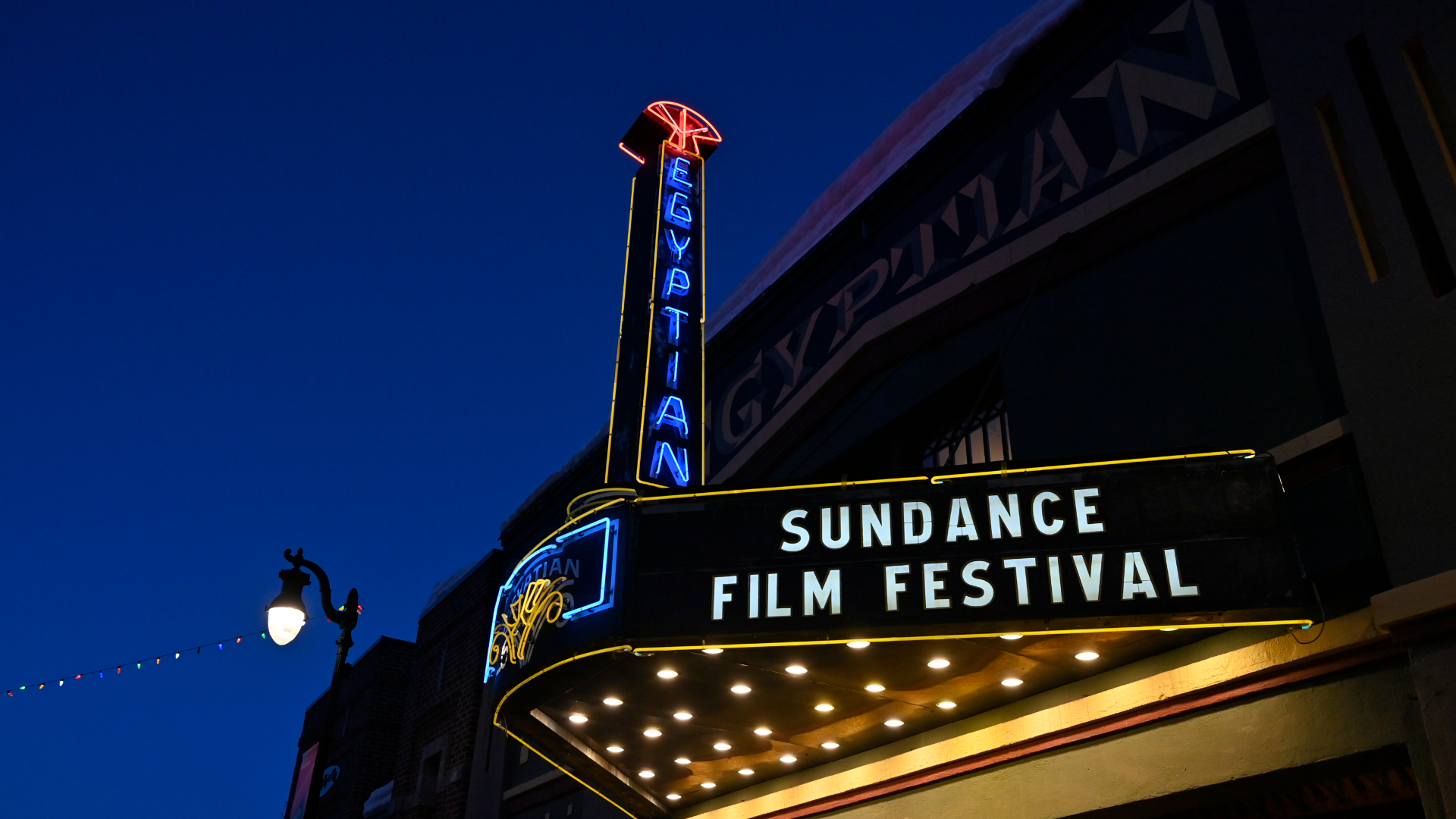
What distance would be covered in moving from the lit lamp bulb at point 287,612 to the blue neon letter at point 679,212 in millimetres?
6509

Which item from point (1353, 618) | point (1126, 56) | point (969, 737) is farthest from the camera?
point (1126, 56)

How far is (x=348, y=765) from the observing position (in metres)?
32.5

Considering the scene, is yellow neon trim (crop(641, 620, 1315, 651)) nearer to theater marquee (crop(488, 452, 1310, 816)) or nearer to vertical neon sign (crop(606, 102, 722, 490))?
theater marquee (crop(488, 452, 1310, 816))

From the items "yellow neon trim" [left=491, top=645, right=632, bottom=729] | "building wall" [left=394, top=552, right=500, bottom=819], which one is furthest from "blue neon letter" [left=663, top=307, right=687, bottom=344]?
"building wall" [left=394, top=552, right=500, bottom=819]

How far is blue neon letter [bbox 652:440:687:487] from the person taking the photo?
12.5 meters

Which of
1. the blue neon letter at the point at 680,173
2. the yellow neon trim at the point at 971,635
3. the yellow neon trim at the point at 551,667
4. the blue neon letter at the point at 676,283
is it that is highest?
the blue neon letter at the point at 680,173

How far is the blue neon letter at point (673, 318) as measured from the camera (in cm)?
1363

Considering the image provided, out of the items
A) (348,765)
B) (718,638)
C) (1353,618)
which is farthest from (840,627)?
(348,765)

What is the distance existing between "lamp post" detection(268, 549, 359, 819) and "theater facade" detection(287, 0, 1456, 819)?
2936mm

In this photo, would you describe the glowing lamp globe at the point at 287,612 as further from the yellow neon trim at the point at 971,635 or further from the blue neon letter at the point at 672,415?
the yellow neon trim at the point at 971,635

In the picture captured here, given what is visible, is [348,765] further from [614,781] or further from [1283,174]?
[1283,174]

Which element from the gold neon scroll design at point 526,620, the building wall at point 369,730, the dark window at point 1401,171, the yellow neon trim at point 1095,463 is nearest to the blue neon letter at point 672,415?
the gold neon scroll design at point 526,620

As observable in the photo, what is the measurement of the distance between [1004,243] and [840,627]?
17.8 ft

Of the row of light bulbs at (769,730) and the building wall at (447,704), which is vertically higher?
the building wall at (447,704)
